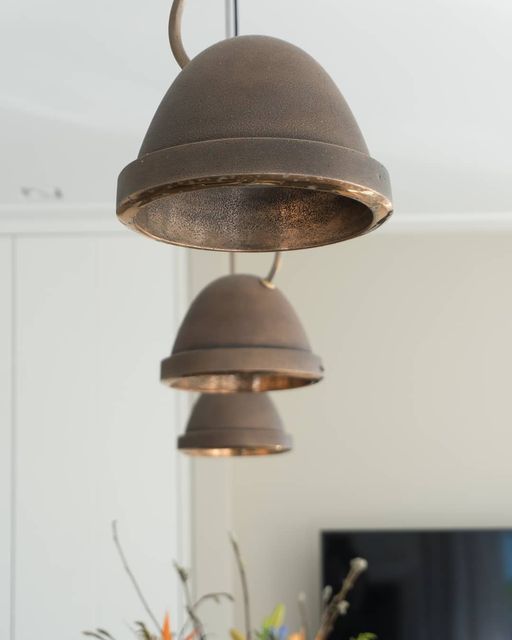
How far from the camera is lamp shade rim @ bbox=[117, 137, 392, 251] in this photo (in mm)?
915

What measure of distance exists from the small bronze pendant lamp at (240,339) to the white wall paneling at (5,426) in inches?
100

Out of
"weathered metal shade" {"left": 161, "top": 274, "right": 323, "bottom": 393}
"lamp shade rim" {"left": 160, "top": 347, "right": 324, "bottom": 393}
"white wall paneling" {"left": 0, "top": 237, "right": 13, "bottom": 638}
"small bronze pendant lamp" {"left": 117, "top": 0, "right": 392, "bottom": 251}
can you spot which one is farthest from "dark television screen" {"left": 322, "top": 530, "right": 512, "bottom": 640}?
"small bronze pendant lamp" {"left": 117, "top": 0, "right": 392, "bottom": 251}

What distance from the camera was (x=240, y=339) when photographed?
63.2 inches

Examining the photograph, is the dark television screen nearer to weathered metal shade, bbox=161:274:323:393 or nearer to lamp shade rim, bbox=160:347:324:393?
weathered metal shade, bbox=161:274:323:393

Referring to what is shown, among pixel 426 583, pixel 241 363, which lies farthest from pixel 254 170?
pixel 426 583

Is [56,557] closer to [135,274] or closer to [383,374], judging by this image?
[135,274]

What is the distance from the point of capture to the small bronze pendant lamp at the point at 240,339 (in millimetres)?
1577

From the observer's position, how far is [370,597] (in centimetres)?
397

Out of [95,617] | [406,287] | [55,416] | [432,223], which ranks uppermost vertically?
[432,223]

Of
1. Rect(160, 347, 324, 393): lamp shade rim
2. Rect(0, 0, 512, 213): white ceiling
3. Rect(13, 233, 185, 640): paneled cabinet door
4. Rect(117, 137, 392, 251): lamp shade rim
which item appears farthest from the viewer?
Rect(13, 233, 185, 640): paneled cabinet door

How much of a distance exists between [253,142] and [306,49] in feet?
6.44

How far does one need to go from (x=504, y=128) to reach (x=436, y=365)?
3.92 feet

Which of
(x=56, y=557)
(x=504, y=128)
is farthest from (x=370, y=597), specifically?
(x=504, y=128)

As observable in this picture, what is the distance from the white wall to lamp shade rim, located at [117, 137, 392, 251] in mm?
3259
